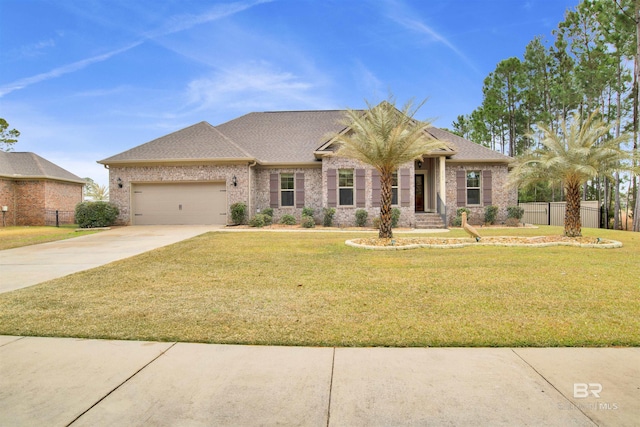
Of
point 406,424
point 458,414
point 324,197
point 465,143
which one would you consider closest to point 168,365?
point 406,424

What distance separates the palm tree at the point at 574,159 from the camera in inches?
444

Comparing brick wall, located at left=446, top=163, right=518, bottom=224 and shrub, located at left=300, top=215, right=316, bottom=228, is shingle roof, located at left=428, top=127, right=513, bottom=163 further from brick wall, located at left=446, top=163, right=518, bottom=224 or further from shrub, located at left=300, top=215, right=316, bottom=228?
shrub, located at left=300, top=215, right=316, bottom=228

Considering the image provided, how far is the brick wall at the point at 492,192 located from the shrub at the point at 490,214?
258 mm

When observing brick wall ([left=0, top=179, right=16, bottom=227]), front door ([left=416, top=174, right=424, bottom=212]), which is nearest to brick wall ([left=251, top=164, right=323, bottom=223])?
front door ([left=416, top=174, right=424, bottom=212])

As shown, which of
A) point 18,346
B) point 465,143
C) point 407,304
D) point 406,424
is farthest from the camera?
point 465,143

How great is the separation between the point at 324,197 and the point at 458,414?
53.9 ft

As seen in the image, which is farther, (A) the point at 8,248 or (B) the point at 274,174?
(B) the point at 274,174

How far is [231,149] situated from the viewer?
18656 millimetres

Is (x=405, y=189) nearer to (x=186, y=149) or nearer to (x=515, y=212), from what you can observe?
(x=515, y=212)

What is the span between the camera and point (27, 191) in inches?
867

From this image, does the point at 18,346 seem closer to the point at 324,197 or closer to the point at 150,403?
the point at 150,403

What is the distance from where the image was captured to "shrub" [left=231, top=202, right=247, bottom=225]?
1777cm

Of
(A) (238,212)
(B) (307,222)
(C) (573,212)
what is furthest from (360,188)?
(C) (573,212)

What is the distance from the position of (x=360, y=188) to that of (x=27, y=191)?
21.1 metres
